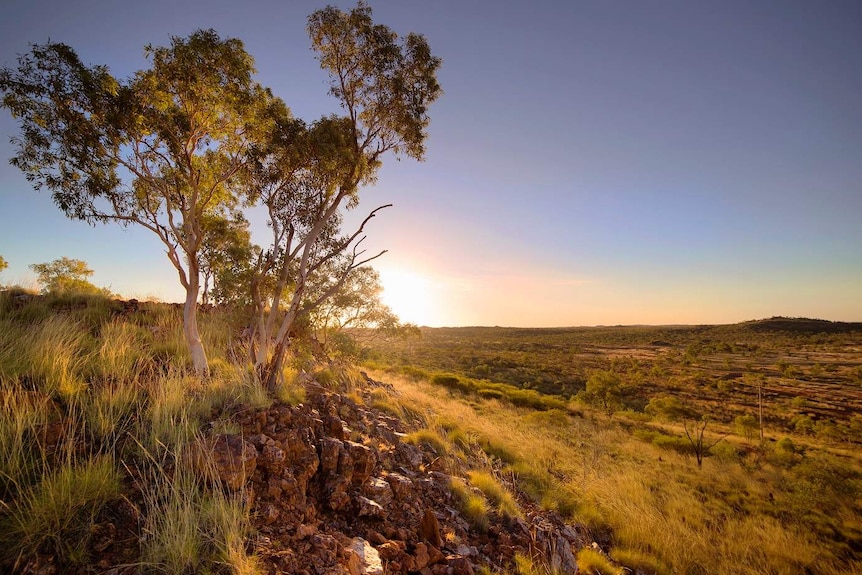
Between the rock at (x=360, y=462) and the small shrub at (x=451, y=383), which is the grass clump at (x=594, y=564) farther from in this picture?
the small shrub at (x=451, y=383)

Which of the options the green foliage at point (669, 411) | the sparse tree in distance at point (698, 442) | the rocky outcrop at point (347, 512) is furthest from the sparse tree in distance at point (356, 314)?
the green foliage at point (669, 411)

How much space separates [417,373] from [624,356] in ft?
244

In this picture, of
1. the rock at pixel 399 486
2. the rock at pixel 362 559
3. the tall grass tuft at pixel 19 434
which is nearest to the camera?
the tall grass tuft at pixel 19 434

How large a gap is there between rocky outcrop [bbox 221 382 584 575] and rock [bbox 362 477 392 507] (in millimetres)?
13

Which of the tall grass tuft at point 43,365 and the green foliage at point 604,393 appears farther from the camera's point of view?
the green foliage at point 604,393

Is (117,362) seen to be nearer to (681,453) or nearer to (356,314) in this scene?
(356,314)

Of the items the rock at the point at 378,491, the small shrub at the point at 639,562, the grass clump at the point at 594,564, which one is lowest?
the small shrub at the point at 639,562

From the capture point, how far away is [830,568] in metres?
11.5

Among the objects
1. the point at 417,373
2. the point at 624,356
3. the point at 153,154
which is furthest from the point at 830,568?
the point at 624,356

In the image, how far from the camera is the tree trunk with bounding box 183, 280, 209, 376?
6992mm

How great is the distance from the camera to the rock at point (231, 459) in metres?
3.31

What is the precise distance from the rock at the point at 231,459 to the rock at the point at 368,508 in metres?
1.33

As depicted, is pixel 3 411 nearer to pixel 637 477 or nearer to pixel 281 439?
pixel 281 439

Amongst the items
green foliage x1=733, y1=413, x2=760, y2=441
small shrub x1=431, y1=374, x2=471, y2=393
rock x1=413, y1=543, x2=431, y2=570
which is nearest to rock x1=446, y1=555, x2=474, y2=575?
rock x1=413, y1=543, x2=431, y2=570
